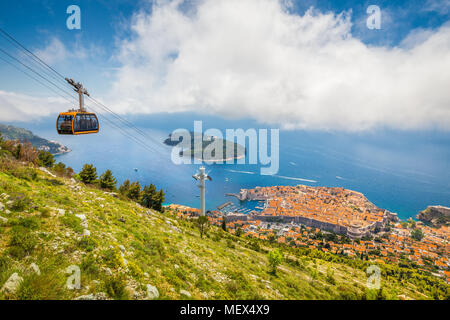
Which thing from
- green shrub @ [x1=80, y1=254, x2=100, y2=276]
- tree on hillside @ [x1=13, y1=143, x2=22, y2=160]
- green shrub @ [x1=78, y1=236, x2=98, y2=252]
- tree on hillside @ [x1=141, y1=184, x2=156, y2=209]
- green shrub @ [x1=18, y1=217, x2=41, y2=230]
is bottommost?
tree on hillside @ [x1=141, y1=184, x2=156, y2=209]

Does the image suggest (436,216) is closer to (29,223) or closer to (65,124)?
(29,223)

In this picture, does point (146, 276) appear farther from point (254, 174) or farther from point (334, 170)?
point (334, 170)

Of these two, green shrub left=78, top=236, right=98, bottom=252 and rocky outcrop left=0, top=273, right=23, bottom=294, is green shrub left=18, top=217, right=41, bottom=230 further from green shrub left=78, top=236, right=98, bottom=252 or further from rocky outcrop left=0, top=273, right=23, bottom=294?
rocky outcrop left=0, top=273, right=23, bottom=294

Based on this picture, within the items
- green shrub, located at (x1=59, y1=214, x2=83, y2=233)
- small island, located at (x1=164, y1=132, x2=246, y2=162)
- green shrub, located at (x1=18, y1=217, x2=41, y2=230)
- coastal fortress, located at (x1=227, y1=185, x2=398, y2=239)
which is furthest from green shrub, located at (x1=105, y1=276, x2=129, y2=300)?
small island, located at (x1=164, y1=132, x2=246, y2=162)

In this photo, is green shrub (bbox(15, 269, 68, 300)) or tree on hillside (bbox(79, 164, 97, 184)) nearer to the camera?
green shrub (bbox(15, 269, 68, 300))

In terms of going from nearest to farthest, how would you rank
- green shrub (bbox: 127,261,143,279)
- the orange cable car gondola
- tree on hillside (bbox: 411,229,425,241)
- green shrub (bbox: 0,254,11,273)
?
green shrub (bbox: 0,254,11,273) < green shrub (bbox: 127,261,143,279) < the orange cable car gondola < tree on hillside (bbox: 411,229,425,241)

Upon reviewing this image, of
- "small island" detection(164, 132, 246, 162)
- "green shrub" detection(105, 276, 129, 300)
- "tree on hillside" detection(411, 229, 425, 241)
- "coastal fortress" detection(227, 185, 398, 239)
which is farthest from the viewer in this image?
"small island" detection(164, 132, 246, 162)

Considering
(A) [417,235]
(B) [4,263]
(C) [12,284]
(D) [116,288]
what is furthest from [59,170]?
(A) [417,235]
